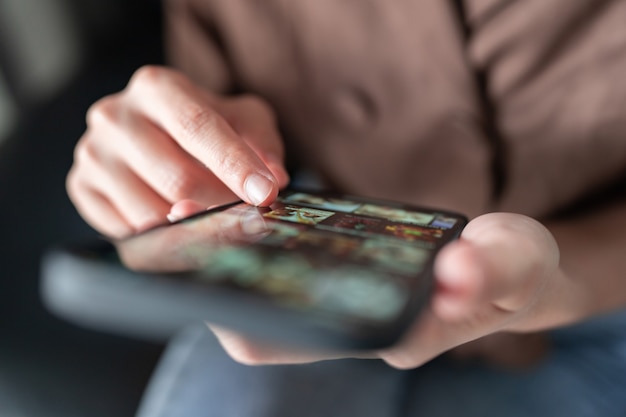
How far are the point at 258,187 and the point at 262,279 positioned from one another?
122 mm

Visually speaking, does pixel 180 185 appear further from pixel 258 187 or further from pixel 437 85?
pixel 437 85

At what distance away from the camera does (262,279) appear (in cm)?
25

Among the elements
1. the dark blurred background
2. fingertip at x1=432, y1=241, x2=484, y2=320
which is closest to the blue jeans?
the dark blurred background

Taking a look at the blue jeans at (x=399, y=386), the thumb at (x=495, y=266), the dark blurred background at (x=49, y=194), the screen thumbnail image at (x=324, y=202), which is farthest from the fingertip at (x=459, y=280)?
the dark blurred background at (x=49, y=194)

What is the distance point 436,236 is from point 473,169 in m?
0.19

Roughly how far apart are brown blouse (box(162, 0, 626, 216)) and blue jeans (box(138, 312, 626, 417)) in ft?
0.51

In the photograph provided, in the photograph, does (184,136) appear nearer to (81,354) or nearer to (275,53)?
(275,53)

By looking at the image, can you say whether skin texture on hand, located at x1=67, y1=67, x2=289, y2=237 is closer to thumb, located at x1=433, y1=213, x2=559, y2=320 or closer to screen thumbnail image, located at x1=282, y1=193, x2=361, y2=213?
screen thumbnail image, located at x1=282, y1=193, x2=361, y2=213

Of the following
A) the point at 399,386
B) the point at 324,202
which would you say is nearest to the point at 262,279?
the point at 324,202

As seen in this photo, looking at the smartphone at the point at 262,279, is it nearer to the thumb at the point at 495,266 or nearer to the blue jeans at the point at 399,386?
the thumb at the point at 495,266

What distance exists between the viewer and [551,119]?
475 millimetres

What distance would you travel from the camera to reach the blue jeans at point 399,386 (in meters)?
0.48

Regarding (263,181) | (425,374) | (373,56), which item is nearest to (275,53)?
(373,56)

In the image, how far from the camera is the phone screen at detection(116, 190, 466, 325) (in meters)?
0.24
